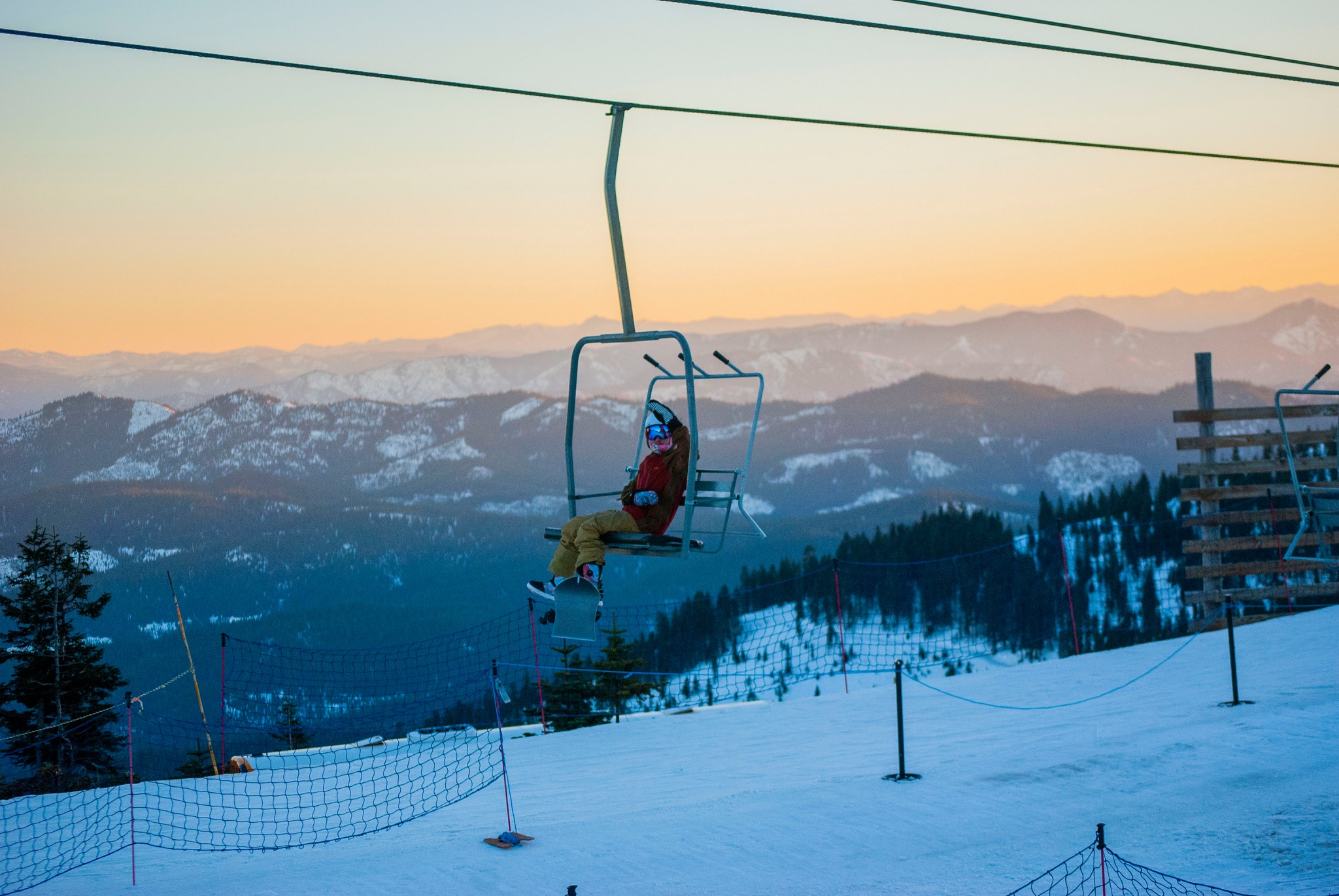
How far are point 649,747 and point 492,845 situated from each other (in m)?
4.05

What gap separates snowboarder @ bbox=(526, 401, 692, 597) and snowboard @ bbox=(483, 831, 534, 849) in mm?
2633

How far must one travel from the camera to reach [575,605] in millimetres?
7734

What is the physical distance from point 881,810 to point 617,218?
5.92 metres

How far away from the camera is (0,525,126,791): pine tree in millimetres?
27953

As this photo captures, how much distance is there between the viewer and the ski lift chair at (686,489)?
272 inches

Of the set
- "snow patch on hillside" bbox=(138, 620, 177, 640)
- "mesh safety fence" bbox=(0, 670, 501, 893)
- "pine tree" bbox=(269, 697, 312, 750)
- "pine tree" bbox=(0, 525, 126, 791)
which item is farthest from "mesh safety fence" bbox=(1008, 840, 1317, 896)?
"snow patch on hillside" bbox=(138, 620, 177, 640)

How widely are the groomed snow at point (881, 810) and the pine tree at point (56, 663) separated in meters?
19.5

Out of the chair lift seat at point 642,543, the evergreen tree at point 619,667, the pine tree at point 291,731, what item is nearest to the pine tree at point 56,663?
the pine tree at point 291,731

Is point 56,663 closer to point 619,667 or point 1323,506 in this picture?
point 619,667

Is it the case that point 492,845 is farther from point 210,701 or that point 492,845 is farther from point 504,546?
point 504,546

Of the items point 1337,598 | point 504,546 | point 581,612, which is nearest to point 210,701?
point 504,546

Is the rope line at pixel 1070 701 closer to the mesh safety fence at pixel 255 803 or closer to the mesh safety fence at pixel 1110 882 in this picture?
the mesh safety fence at pixel 1110 882

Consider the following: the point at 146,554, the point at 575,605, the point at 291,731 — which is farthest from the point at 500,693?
the point at 146,554

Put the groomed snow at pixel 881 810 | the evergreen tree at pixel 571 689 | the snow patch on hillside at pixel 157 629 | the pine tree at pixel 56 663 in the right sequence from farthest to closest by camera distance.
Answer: the snow patch on hillside at pixel 157 629 → the pine tree at pixel 56 663 → the evergreen tree at pixel 571 689 → the groomed snow at pixel 881 810
